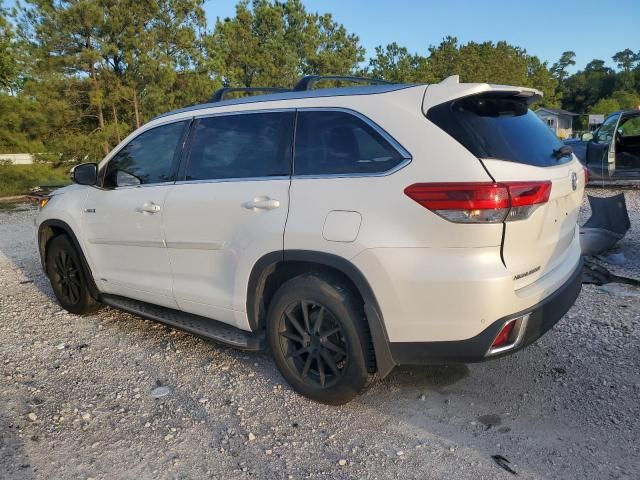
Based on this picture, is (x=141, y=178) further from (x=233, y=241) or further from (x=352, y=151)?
(x=352, y=151)

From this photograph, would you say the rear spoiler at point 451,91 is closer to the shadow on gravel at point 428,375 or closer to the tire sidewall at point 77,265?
the shadow on gravel at point 428,375

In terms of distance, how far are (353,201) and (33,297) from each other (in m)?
4.50

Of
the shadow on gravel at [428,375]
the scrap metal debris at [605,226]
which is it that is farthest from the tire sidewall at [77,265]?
the scrap metal debris at [605,226]

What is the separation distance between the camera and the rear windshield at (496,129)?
260cm

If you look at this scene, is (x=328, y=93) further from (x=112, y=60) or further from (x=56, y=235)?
(x=112, y=60)

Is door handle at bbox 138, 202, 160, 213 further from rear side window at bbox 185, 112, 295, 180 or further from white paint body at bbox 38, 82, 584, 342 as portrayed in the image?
rear side window at bbox 185, 112, 295, 180

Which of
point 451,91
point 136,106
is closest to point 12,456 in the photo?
point 451,91

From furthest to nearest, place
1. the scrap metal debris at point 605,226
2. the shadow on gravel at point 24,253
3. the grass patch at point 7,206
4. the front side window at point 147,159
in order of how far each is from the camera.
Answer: the grass patch at point 7,206 → the shadow on gravel at point 24,253 → the scrap metal debris at point 605,226 → the front side window at point 147,159

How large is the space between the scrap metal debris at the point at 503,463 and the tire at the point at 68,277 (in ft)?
12.3

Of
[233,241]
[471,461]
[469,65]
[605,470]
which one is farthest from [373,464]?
[469,65]

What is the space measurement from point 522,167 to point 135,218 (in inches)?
110

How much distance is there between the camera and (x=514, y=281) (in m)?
2.57

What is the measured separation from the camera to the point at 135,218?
3.93 meters

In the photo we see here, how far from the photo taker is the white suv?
2529 millimetres
